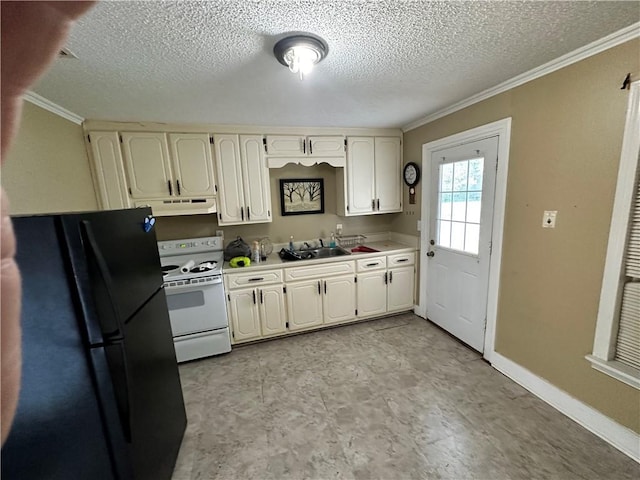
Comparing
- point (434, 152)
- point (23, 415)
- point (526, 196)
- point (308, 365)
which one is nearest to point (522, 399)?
point (526, 196)

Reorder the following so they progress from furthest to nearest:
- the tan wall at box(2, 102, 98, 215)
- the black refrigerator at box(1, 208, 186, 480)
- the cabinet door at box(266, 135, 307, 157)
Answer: the cabinet door at box(266, 135, 307, 157) → the tan wall at box(2, 102, 98, 215) → the black refrigerator at box(1, 208, 186, 480)

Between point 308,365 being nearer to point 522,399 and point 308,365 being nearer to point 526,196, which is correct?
point 522,399

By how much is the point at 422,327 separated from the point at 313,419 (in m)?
1.69

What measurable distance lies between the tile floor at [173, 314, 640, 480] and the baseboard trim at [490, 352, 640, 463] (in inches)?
1.9

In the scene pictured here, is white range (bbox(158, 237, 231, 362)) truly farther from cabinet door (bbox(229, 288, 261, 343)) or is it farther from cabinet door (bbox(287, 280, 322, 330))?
cabinet door (bbox(287, 280, 322, 330))

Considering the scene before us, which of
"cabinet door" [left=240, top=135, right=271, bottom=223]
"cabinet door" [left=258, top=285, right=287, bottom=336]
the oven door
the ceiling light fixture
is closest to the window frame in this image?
the ceiling light fixture

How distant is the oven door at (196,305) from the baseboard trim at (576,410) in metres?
2.55

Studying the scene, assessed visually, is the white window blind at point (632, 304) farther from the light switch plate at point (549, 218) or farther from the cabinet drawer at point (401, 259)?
the cabinet drawer at point (401, 259)

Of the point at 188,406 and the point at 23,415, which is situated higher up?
the point at 23,415

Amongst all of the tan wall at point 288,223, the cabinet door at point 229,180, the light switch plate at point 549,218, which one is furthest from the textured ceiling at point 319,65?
the tan wall at point 288,223

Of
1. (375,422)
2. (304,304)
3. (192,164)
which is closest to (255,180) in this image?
(192,164)

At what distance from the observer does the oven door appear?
2352 mm

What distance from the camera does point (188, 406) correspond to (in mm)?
1954

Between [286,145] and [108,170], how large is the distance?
173 centimetres
